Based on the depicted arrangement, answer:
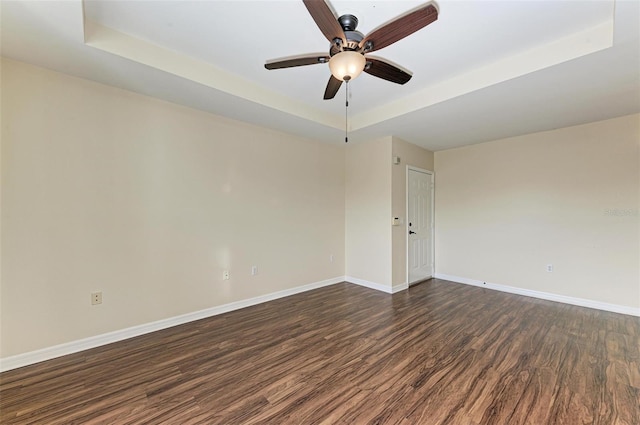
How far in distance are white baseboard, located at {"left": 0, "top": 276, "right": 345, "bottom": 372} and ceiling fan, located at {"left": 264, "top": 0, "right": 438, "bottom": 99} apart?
288 cm

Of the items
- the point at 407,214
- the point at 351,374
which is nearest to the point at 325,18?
the point at 351,374

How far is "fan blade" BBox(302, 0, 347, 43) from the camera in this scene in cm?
142

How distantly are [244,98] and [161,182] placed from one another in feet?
4.32

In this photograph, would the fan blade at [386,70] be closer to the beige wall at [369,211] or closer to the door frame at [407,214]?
the beige wall at [369,211]

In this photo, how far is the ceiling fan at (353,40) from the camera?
4.87ft

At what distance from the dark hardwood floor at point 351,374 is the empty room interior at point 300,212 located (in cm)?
2

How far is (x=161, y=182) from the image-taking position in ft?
9.67

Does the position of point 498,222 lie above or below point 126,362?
above

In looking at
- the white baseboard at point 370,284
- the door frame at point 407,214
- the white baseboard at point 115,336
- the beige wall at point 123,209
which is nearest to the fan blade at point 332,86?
the beige wall at point 123,209

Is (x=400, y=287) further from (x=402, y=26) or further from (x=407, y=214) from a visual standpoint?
(x=402, y=26)

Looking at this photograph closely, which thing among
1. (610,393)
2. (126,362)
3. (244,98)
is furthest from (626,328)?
(126,362)

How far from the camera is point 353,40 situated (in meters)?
1.81

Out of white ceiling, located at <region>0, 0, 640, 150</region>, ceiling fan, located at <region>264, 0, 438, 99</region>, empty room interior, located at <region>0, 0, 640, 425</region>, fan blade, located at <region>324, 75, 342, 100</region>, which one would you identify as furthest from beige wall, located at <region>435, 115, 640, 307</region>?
fan blade, located at <region>324, 75, 342, 100</region>

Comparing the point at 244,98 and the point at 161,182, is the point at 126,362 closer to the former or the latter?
the point at 161,182
